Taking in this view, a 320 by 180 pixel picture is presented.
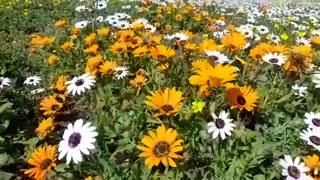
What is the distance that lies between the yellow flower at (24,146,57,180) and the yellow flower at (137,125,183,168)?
0.53 meters

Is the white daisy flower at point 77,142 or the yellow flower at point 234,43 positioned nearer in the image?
the white daisy flower at point 77,142

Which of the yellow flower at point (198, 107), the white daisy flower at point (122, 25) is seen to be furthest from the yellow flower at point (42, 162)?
the white daisy flower at point (122, 25)

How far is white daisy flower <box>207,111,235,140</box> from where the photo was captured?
7.89 ft

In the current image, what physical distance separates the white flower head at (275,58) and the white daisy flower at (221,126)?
2.60ft

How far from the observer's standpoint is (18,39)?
21.0 feet

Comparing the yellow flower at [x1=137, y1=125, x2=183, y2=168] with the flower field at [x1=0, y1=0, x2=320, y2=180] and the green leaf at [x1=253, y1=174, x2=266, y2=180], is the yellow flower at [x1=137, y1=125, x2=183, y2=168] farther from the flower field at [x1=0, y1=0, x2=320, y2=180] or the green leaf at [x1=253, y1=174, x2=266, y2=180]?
the green leaf at [x1=253, y1=174, x2=266, y2=180]

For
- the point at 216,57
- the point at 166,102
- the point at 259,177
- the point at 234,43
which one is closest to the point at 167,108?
the point at 166,102

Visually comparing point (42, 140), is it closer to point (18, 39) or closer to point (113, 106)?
point (113, 106)

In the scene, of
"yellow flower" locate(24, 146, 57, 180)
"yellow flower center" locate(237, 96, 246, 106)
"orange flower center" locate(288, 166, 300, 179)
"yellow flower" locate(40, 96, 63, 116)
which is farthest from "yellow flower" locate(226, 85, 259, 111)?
"yellow flower" locate(40, 96, 63, 116)

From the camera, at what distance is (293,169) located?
2293 mm

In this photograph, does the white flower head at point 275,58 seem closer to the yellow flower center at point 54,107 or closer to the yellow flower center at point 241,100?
the yellow flower center at point 241,100

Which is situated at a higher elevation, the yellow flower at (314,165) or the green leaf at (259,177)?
the yellow flower at (314,165)

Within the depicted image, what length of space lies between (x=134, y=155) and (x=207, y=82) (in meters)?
0.63

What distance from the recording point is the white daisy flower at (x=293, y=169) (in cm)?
224
